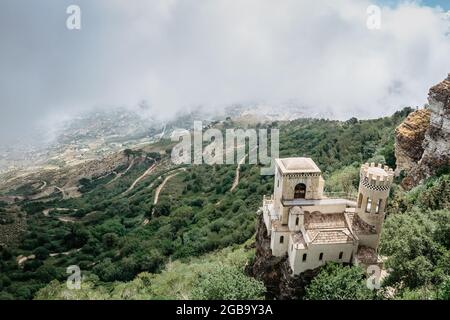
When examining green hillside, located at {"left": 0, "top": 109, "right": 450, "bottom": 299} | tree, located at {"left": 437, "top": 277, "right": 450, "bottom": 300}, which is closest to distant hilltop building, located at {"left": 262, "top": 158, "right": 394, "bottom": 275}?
green hillside, located at {"left": 0, "top": 109, "right": 450, "bottom": 299}

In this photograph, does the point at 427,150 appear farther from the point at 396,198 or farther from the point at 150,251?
the point at 150,251

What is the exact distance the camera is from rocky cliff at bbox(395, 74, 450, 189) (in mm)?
44031

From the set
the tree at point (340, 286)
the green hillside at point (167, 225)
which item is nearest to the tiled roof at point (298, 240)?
the tree at point (340, 286)

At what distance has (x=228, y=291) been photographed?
26.6 meters

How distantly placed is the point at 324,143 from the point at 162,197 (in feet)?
111

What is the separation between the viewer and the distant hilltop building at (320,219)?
28531mm

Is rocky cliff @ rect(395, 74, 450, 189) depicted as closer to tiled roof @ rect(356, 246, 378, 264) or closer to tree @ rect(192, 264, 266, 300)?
tiled roof @ rect(356, 246, 378, 264)

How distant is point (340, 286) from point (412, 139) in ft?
98.9

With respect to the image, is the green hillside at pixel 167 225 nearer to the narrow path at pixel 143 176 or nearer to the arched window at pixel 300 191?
the narrow path at pixel 143 176

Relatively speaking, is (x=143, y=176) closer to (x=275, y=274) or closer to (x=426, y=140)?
(x=426, y=140)

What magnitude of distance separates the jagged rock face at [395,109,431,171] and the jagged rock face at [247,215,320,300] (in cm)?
2448

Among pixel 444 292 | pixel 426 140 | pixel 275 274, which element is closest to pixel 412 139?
pixel 426 140
